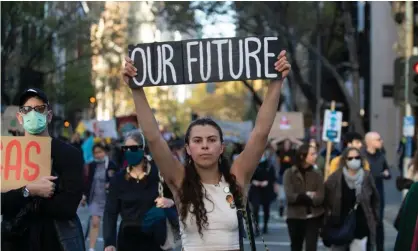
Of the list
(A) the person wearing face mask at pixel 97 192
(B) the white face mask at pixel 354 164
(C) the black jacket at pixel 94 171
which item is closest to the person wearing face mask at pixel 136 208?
(B) the white face mask at pixel 354 164

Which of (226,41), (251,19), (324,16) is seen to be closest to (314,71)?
(324,16)

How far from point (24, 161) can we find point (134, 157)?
8.13 ft

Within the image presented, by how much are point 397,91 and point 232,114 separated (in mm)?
79304

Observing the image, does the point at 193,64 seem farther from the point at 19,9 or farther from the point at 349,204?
the point at 19,9

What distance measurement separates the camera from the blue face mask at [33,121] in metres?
4.92

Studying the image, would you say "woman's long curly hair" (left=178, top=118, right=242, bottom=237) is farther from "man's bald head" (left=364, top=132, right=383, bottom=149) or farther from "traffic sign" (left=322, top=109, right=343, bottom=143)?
"traffic sign" (left=322, top=109, right=343, bottom=143)

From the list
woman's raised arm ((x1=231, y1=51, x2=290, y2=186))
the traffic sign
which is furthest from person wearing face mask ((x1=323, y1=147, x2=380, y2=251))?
the traffic sign

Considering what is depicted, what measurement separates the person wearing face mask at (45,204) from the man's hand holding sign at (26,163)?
1.9 inches

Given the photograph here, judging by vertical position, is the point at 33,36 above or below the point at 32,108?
above

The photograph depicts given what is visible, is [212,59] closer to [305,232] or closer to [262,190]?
[305,232]

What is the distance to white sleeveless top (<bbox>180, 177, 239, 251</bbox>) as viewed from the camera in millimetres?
4457

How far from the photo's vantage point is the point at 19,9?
31.3 metres

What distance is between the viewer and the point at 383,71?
44.9 metres

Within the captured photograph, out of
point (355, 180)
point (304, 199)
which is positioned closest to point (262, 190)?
point (304, 199)
